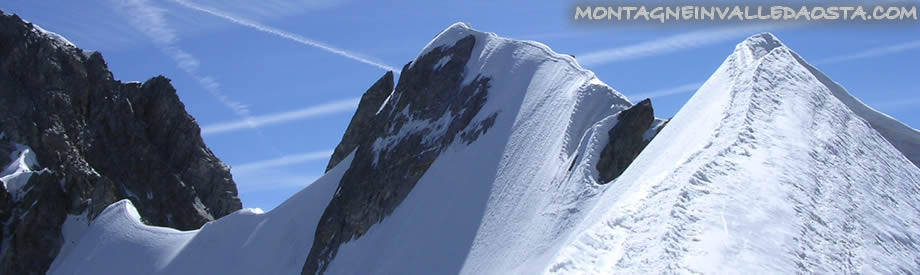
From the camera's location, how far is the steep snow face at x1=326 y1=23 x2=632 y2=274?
78.0ft

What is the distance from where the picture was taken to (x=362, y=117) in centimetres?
5541

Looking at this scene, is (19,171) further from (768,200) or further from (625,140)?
(768,200)

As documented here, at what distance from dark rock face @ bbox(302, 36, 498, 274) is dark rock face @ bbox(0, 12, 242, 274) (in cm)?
2589

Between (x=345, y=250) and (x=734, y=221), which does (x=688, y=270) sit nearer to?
(x=734, y=221)

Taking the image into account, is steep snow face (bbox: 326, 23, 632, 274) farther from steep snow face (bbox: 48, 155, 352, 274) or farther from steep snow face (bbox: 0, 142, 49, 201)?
steep snow face (bbox: 0, 142, 49, 201)

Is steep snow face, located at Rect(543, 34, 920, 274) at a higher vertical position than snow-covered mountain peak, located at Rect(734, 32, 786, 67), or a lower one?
lower

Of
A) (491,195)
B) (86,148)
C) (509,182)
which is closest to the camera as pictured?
(509,182)

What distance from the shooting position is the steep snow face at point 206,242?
42.7 meters

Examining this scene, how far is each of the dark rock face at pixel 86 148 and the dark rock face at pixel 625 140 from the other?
44.3 m

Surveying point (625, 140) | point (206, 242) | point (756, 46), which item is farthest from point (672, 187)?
point (206, 242)

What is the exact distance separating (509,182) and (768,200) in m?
17.7

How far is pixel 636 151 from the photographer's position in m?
24.5

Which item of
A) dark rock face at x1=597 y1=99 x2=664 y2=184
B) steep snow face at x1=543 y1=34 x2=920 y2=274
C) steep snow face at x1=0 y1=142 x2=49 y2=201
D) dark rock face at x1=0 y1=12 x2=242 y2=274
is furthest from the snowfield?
steep snow face at x1=0 y1=142 x2=49 y2=201

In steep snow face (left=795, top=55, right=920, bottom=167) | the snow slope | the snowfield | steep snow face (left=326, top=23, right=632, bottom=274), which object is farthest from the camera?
the snow slope
